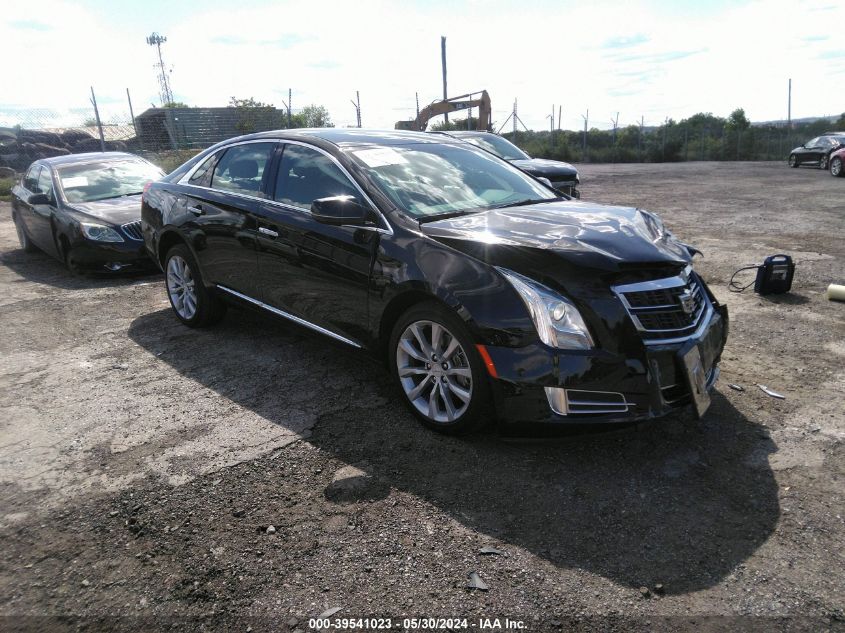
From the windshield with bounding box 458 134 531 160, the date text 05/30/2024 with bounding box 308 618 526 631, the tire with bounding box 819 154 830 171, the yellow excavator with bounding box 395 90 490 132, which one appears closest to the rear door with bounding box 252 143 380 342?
the date text 05/30/2024 with bounding box 308 618 526 631

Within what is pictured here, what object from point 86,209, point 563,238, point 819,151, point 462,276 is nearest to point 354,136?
point 462,276

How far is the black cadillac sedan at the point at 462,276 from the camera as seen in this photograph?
3104 mm

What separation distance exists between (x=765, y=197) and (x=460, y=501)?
46.9 ft

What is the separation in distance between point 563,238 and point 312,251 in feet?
5.63

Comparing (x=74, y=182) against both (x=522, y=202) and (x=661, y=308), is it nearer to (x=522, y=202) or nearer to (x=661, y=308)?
(x=522, y=202)

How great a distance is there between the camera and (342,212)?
3.78 meters

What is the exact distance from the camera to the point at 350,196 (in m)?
3.96

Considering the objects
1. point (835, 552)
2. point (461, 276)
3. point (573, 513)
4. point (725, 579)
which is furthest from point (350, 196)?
point (835, 552)

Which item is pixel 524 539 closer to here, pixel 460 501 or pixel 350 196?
pixel 460 501

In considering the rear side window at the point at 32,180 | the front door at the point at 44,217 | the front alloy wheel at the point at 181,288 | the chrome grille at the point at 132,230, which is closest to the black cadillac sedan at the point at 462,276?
the front alloy wheel at the point at 181,288

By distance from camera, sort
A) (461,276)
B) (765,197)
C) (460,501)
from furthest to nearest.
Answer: (765,197), (461,276), (460,501)

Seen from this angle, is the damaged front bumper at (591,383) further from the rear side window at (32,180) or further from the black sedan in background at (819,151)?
the black sedan in background at (819,151)

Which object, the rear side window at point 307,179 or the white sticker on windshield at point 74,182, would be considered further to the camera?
the white sticker on windshield at point 74,182

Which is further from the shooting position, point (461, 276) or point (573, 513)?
point (461, 276)
